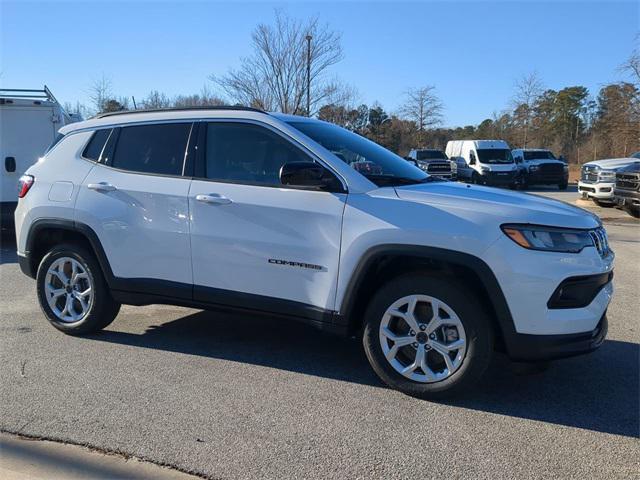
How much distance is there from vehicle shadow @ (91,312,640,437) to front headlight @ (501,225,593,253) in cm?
105

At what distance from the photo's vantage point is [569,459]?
3.04 meters

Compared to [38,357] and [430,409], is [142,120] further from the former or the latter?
[430,409]

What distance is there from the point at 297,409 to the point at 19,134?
9391 mm

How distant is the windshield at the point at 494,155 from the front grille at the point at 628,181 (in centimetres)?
1294

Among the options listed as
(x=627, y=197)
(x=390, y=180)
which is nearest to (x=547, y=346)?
(x=390, y=180)

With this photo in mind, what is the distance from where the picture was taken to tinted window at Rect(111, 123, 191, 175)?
4586 millimetres

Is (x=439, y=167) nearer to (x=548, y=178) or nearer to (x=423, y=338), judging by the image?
(x=548, y=178)

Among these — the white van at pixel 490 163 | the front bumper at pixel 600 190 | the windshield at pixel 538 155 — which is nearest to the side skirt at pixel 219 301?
the front bumper at pixel 600 190

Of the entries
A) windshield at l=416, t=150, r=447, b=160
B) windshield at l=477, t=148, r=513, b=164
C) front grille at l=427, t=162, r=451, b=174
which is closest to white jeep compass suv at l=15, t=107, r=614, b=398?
front grille at l=427, t=162, r=451, b=174

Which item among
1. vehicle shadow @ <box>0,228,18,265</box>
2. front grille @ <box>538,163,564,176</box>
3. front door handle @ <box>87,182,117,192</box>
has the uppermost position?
front door handle @ <box>87,182,117,192</box>

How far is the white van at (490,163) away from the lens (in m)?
25.5

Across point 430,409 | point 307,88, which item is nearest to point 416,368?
point 430,409

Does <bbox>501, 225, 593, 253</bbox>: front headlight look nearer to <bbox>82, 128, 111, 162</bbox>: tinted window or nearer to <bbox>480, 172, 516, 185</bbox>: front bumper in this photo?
<bbox>82, 128, 111, 162</bbox>: tinted window

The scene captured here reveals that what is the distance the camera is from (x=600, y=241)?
3.77 metres
